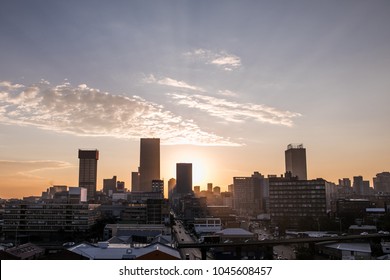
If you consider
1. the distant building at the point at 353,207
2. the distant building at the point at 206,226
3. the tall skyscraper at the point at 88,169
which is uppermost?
the tall skyscraper at the point at 88,169

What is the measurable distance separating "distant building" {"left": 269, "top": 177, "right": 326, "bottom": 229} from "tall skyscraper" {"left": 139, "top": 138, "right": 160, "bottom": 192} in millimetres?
80835

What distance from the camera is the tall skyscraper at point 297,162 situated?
263 feet

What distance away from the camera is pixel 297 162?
268ft

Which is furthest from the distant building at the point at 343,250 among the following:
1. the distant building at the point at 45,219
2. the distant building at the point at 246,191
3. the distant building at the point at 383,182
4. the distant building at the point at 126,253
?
the distant building at the point at 383,182

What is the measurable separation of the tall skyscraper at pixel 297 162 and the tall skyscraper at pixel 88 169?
5204 cm

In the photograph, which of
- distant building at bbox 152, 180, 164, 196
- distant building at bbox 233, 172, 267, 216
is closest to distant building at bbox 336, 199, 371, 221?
distant building at bbox 233, 172, 267, 216

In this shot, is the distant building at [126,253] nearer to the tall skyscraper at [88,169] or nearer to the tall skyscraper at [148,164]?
the tall skyscraper at [88,169]

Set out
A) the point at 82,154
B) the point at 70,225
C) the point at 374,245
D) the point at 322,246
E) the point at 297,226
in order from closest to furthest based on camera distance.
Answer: the point at 374,245
the point at 322,246
the point at 70,225
the point at 297,226
the point at 82,154

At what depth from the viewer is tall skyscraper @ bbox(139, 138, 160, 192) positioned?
12012cm

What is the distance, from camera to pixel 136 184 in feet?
420

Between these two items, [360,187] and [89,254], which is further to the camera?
[360,187]

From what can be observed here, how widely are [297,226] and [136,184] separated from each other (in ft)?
316
